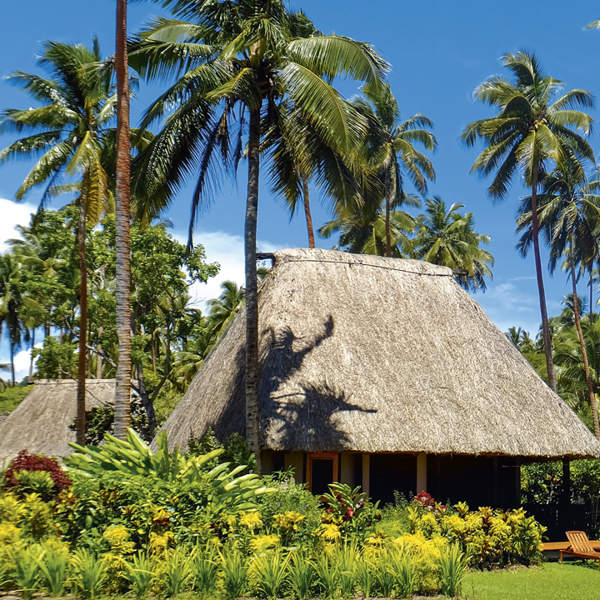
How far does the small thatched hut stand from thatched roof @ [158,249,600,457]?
33mm

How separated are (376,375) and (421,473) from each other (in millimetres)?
2546

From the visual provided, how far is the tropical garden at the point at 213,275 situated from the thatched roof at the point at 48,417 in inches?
132

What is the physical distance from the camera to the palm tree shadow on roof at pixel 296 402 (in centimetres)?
1405

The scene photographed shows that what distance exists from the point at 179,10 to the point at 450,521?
11.7 m

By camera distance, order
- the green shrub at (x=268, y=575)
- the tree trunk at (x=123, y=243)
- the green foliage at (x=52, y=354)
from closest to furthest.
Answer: the green shrub at (x=268, y=575)
the tree trunk at (x=123, y=243)
the green foliage at (x=52, y=354)

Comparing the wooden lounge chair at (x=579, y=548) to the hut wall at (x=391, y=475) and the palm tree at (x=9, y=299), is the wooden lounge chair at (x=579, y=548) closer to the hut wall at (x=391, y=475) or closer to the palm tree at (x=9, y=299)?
the hut wall at (x=391, y=475)

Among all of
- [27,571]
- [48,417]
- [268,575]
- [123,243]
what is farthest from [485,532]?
[48,417]

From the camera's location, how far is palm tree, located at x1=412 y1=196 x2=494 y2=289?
43.9m

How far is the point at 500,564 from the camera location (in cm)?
1281

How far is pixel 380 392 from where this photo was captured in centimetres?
1558

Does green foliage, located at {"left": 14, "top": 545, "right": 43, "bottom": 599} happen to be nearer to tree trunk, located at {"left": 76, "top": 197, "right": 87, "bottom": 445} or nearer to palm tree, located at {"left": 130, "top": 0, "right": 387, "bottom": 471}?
palm tree, located at {"left": 130, "top": 0, "right": 387, "bottom": 471}

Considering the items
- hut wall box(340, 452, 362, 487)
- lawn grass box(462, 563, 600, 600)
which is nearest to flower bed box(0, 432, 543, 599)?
lawn grass box(462, 563, 600, 600)

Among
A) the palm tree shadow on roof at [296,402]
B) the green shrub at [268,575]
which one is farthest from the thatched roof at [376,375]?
the green shrub at [268,575]

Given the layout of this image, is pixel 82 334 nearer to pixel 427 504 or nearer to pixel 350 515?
pixel 427 504
